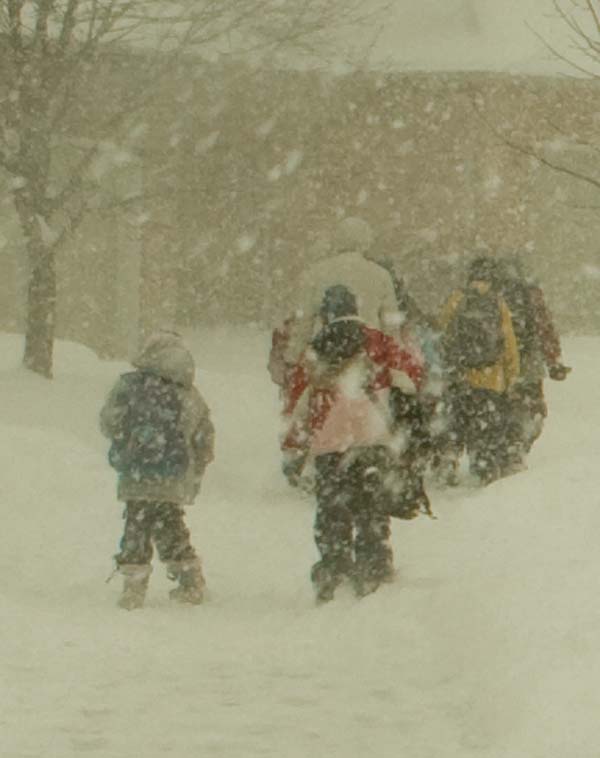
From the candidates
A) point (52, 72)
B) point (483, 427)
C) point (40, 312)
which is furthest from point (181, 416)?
point (40, 312)

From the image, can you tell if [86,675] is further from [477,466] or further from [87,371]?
[87,371]

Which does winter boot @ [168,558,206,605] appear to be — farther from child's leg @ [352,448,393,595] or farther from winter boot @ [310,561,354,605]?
child's leg @ [352,448,393,595]

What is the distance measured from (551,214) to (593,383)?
2.98 m

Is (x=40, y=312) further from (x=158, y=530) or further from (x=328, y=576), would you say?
(x=328, y=576)

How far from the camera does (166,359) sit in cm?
907

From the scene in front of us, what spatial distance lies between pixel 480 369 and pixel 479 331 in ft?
0.90

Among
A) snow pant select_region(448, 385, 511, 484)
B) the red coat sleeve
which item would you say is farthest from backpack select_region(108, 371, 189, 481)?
snow pant select_region(448, 385, 511, 484)

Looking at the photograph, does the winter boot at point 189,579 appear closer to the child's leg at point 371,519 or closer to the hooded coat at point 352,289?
the child's leg at point 371,519

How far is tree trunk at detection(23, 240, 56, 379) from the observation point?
52.9ft

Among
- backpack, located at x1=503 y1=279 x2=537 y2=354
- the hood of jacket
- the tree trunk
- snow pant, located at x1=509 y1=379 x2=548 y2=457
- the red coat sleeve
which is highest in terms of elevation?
the red coat sleeve

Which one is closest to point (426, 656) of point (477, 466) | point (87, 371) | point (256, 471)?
point (477, 466)

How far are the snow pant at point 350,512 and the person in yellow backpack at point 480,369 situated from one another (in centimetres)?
335

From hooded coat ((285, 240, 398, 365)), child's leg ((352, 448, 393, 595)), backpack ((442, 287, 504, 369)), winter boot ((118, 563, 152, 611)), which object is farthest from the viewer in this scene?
backpack ((442, 287, 504, 369))

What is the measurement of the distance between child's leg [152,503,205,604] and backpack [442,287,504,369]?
11.0 ft
